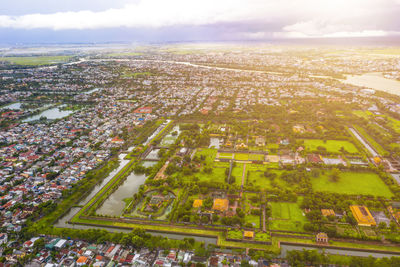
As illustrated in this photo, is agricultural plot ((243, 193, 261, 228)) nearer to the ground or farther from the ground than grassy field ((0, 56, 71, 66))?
nearer to the ground

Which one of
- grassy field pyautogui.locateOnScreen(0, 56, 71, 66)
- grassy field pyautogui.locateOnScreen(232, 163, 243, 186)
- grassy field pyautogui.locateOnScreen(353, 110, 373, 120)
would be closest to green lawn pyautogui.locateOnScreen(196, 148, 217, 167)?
grassy field pyautogui.locateOnScreen(232, 163, 243, 186)

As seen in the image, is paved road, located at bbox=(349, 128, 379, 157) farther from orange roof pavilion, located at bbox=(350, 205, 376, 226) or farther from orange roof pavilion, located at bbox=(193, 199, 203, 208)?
orange roof pavilion, located at bbox=(193, 199, 203, 208)

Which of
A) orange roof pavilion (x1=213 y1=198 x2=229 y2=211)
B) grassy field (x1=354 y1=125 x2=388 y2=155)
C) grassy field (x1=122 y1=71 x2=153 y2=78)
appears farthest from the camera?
grassy field (x1=122 y1=71 x2=153 y2=78)

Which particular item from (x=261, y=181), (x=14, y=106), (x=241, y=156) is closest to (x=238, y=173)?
(x=261, y=181)

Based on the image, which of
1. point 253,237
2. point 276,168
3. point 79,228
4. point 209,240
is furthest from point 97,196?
point 276,168

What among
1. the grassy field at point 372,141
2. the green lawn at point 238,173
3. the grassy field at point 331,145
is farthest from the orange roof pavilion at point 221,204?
the grassy field at point 372,141

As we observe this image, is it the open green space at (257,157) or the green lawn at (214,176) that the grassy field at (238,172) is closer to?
the green lawn at (214,176)

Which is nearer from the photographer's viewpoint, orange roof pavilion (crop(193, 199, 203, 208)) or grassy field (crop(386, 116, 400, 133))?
orange roof pavilion (crop(193, 199, 203, 208))
